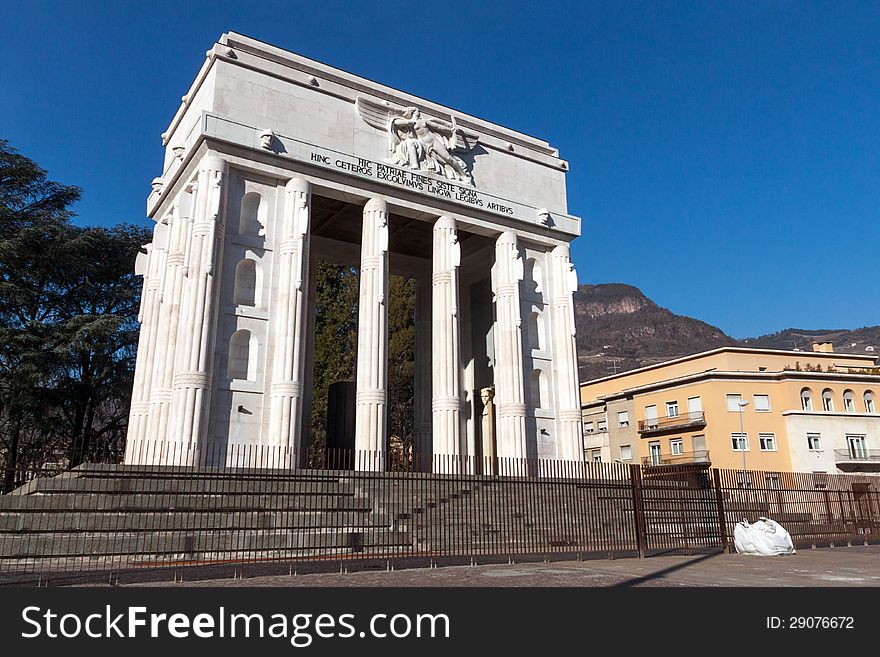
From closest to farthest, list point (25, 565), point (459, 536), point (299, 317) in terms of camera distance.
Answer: point (25, 565)
point (459, 536)
point (299, 317)

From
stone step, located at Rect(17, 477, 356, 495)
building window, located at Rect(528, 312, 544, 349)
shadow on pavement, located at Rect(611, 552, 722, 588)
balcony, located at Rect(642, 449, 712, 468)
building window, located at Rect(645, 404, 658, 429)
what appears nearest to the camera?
shadow on pavement, located at Rect(611, 552, 722, 588)

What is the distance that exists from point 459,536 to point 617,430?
44.7 metres

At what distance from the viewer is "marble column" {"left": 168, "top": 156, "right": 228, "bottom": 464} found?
20203 millimetres

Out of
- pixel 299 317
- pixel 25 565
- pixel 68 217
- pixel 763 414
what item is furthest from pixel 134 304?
pixel 763 414

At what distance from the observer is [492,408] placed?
30359 mm

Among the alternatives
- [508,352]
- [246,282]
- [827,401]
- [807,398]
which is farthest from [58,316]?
[827,401]

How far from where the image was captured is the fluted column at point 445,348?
24.9m

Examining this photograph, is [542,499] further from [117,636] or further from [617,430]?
[617,430]

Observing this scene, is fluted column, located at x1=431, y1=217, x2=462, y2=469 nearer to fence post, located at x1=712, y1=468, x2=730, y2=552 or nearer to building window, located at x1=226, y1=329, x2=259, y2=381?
building window, located at x1=226, y1=329, x2=259, y2=381

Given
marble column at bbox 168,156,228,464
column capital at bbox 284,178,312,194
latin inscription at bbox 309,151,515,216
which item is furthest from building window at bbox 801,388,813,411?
marble column at bbox 168,156,228,464

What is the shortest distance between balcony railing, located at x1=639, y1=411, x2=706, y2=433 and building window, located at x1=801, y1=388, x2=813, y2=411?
7282 millimetres

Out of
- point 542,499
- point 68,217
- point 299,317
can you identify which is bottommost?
point 542,499

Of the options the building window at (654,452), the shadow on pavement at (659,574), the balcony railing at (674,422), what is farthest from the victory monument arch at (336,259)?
the building window at (654,452)

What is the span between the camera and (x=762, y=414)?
164 feet
